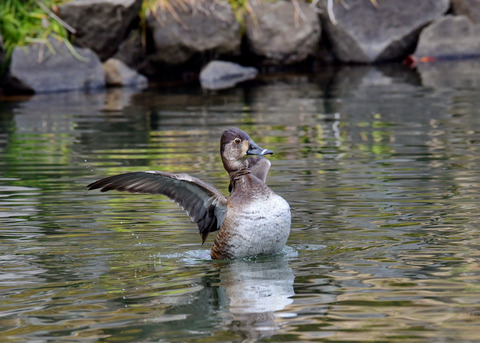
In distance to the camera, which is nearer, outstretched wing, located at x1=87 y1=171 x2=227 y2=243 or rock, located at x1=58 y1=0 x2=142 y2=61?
outstretched wing, located at x1=87 y1=171 x2=227 y2=243

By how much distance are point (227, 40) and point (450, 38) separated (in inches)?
203

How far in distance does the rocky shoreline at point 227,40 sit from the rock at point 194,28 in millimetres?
20

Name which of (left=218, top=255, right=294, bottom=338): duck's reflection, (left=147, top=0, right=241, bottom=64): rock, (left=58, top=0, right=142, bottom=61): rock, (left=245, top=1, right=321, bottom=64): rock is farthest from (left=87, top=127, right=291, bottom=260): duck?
(left=245, top=1, right=321, bottom=64): rock

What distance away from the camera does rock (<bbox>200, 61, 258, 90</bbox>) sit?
19.3 meters

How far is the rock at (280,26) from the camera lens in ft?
63.9

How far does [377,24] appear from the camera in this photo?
799 inches

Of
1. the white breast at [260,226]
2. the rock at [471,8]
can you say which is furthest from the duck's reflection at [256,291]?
the rock at [471,8]

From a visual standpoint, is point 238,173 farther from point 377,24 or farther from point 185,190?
point 377,24

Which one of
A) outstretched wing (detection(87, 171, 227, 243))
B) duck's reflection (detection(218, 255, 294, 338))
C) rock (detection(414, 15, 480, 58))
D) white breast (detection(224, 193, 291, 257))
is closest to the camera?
duck's reflection (detection(218, 255, 294, 338))

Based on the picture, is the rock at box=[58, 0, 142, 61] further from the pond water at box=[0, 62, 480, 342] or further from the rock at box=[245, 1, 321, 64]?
the pond water at box=[0, 62, 480, 342]

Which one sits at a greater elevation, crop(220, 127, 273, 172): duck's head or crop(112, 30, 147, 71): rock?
crop(112, 30, 147, 71): rock

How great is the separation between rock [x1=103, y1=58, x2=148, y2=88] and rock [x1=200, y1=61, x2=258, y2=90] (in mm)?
1290

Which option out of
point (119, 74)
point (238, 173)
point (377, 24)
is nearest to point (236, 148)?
point (238, 173)

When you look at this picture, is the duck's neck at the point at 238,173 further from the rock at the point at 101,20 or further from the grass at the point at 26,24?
the rock at the point at 101,20
